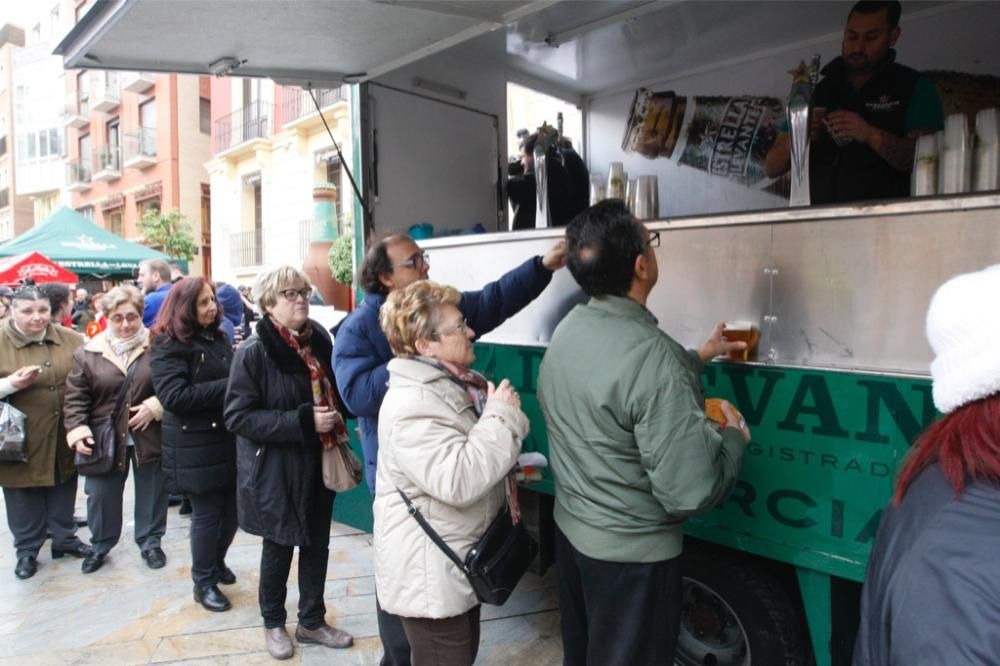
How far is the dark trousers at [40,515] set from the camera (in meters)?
4.13

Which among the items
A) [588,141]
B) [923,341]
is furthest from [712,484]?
[588,141]

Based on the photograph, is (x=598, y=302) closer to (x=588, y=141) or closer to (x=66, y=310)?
(x=588, y=141)

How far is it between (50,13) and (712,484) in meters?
44.5

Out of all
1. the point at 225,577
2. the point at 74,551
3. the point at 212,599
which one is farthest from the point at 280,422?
the point at 74,551

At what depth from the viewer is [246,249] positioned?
22.0 metres

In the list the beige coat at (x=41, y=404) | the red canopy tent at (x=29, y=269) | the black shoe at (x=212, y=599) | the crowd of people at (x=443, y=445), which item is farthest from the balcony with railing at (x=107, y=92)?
the black shoe at (x=212, y=599)

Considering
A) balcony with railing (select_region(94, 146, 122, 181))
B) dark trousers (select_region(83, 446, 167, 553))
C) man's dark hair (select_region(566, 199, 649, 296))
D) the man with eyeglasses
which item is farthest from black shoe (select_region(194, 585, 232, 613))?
balcony with railing (select_region(94, 146, 122, 181))

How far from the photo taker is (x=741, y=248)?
2.27 meters

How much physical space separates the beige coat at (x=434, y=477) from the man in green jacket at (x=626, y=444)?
0.74 feet

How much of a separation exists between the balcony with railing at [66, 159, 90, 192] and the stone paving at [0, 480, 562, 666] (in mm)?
31745

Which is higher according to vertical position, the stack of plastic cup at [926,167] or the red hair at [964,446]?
the stack of plastic cup at [926,167]

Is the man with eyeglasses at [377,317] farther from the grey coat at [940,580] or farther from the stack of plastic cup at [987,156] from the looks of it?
the grey coat at [940,580]

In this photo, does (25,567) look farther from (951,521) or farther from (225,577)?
(951,521)

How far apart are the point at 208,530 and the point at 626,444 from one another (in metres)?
2.75
